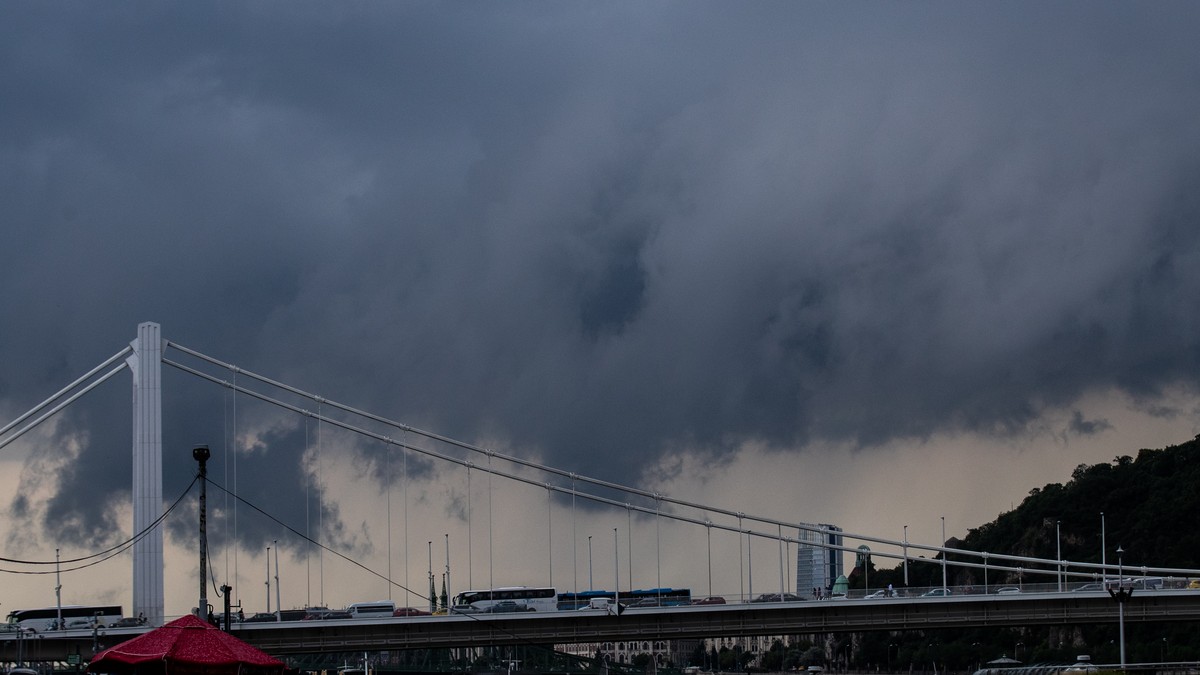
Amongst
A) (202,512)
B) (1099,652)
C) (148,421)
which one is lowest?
(1099,652)

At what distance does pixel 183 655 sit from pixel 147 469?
→ 72.8 m

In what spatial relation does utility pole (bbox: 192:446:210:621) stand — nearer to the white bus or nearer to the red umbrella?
the red umbrella

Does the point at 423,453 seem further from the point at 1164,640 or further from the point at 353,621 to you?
the point at 1164,640

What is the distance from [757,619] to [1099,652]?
299ft

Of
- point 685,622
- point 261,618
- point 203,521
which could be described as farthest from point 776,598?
point 203,521

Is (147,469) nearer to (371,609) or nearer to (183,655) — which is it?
(371,609)

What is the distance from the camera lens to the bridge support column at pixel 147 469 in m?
98.7

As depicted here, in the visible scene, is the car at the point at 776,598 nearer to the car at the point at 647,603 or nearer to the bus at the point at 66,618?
the car at the point at 647,603

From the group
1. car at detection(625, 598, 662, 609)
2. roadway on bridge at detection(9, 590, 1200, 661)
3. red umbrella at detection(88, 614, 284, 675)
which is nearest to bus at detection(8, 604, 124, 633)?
roadway on bridge at detection(9, 590, 1200, 661)

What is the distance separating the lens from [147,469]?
10188 cm

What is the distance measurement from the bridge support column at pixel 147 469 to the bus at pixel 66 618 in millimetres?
4512

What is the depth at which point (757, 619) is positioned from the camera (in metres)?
115

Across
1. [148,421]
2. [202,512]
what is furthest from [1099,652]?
[202,512]

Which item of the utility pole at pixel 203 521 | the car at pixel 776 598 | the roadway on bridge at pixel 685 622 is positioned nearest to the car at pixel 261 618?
the roadway on bridge at pixel 685 622
